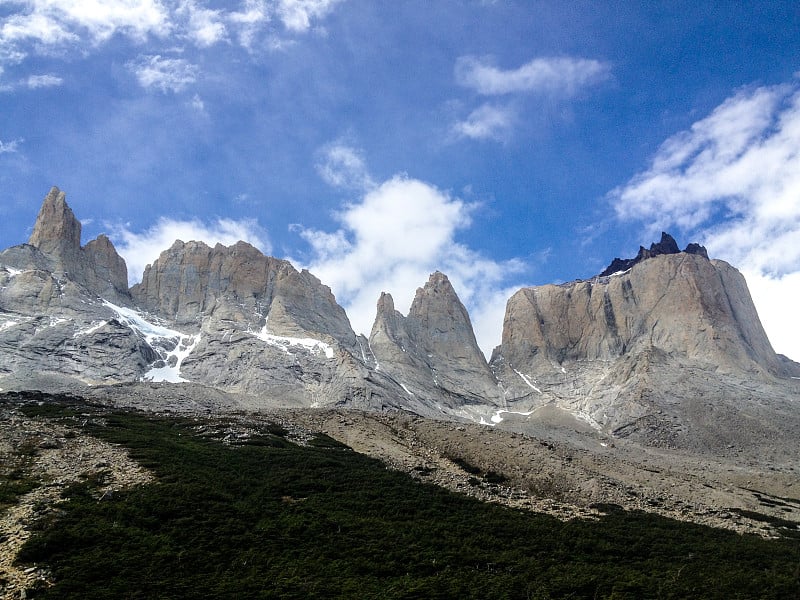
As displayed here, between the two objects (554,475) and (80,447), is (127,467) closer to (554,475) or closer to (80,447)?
(80,447)

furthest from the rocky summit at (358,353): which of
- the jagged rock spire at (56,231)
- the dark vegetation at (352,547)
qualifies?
the dark vegetation at (352,547)

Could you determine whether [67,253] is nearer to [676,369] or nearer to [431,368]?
[431,368]

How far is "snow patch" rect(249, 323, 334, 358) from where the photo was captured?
149m

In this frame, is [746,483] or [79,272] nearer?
[746,483]

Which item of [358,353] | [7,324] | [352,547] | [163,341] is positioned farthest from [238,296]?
[352,547]

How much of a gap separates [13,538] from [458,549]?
19.0m

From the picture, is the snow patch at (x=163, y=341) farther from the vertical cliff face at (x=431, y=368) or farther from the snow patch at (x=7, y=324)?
the vertical cliff face at (x=431, y=368)

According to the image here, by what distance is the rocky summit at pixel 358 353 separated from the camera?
395 feet

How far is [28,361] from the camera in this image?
122 metres

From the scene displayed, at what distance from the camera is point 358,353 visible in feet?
563

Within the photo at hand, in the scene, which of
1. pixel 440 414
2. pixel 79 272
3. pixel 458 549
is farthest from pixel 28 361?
pixel 458 549

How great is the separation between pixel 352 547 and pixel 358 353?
476 feet

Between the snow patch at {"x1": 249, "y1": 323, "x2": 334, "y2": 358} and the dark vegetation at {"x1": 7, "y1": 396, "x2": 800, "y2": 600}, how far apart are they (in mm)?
108270

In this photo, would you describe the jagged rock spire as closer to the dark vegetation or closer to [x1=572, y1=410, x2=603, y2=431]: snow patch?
[x1=572, y1=410, x2=603, y2=431]: snow patch
